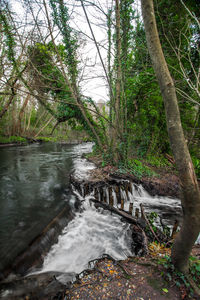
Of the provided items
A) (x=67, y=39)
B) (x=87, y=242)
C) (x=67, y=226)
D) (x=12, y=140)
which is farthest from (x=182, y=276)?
(x=12, y=140)

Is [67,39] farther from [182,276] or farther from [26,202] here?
[182,276]

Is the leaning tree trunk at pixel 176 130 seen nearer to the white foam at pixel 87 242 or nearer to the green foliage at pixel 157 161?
the white foam at pixel 87 242

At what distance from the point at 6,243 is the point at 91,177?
13.2ft

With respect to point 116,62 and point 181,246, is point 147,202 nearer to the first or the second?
point 181,246

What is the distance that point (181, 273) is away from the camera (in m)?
2.05

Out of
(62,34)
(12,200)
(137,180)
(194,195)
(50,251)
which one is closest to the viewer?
(194,195)

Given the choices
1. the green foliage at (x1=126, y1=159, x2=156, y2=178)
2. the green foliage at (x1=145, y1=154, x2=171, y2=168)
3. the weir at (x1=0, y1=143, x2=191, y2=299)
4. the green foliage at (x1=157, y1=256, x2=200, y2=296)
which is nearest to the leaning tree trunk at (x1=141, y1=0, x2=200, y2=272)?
the green foliage at (x1=157, y1=256, x2=200, y2=296)

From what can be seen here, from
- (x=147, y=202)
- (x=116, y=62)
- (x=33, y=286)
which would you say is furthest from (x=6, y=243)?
(x=116, y=62)

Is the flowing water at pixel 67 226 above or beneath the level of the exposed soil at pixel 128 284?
beneath

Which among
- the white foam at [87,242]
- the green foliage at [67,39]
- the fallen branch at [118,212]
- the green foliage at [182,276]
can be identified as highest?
the green foliage at [67,39]

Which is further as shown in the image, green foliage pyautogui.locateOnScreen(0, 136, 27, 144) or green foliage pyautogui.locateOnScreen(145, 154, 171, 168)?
green foliage pyautogui.locateOnScreen(0, 136, 27, 144)

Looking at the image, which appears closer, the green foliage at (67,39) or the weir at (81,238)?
the weir at (81,238)

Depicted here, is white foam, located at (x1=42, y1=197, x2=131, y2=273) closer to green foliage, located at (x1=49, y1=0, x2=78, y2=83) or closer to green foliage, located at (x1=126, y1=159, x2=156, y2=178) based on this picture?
green foliage, located at (x1=126, y1=159, x2=156, y2=178)

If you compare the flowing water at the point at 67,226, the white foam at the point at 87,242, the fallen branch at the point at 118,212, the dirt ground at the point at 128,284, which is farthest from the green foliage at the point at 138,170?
the dirt ground at the point at 128,284
